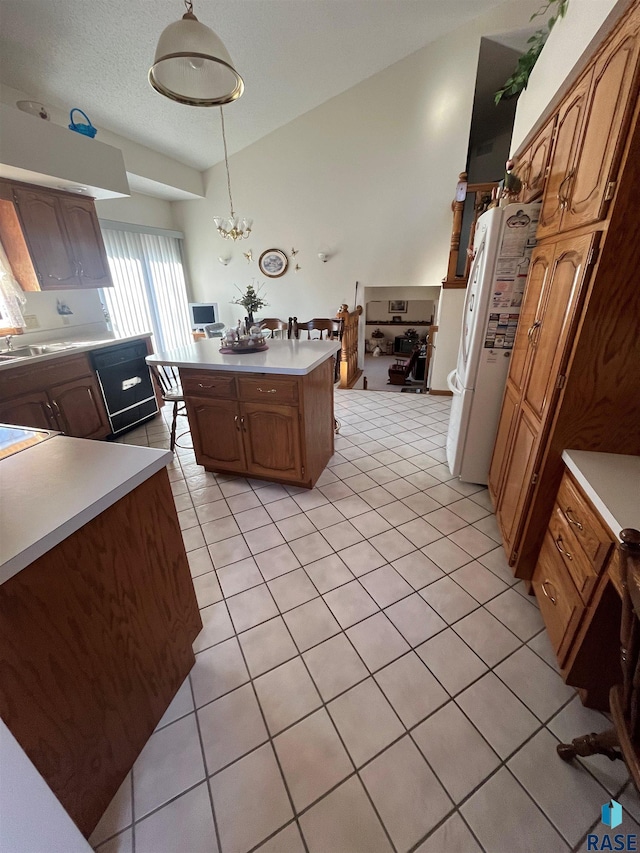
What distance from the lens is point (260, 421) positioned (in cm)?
221

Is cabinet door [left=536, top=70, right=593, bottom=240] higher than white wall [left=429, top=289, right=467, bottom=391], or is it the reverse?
cabinet door [left=536, top=70, right=593, bottom=240]

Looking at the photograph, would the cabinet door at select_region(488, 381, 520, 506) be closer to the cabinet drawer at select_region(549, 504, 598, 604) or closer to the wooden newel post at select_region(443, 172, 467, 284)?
the cabinet drawer at select_region(549, 504, 598, 604)

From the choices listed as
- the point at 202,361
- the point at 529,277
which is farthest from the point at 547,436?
the point at 202,361

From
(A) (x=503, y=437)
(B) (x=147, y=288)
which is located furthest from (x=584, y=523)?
(B) (x=147, y=288)

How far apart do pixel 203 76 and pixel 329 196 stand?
3.65 m

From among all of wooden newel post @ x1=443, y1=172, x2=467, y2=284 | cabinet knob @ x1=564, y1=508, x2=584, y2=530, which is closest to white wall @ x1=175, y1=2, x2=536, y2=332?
wooden newel post @ x1=443, y1=172, x2=467, y2=284

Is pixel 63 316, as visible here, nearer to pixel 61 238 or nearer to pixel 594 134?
pixel 61 238

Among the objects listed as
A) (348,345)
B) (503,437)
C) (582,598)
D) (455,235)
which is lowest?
(582,598)

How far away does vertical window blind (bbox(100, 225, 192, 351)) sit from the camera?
14.1 ft

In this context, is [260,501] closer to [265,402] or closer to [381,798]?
[265,402]

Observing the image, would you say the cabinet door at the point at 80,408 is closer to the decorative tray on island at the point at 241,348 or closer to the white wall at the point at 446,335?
the decorative tray on island at the point at 241,348

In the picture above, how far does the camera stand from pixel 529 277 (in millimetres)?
1837

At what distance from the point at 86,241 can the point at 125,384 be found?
4.39 ft

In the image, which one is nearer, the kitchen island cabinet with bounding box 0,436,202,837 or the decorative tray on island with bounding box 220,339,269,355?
the kitchen island cabinet with bounding box 0,436,202,837
